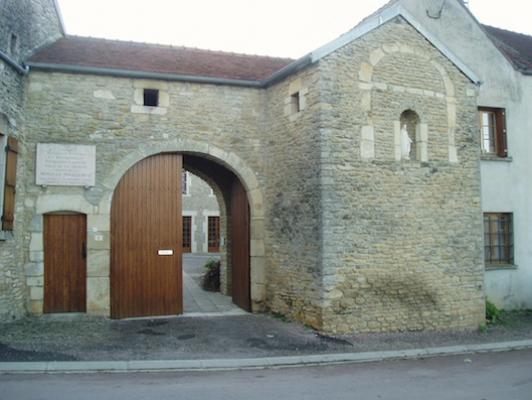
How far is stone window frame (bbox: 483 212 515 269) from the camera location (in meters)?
11.0

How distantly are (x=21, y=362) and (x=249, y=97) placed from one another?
242 inches

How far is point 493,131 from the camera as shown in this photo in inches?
450

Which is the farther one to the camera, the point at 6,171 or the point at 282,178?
the point at 282,178

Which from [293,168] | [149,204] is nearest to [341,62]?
[293,168]

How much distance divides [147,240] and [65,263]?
4.84ft

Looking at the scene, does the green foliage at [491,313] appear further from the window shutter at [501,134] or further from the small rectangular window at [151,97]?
the small rectangular window at [151,97]

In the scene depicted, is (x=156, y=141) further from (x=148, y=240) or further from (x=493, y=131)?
(x=493, y=131)

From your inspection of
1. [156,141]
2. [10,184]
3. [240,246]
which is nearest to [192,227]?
[240,246]

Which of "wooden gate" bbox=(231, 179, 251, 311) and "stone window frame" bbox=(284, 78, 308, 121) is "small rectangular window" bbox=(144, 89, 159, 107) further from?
"stone window frame" bbox=(284, 78, 308, 121)

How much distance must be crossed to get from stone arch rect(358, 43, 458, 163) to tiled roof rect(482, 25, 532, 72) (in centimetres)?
340

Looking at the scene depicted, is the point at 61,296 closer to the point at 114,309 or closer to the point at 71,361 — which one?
the point at 114,309

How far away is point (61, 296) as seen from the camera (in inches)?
349

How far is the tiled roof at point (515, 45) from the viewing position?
38.5 feet

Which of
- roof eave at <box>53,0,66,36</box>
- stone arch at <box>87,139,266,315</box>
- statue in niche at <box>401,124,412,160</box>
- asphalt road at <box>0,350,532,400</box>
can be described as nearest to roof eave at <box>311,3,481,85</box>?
statue in niche at <box>401,124,412,160</box>
